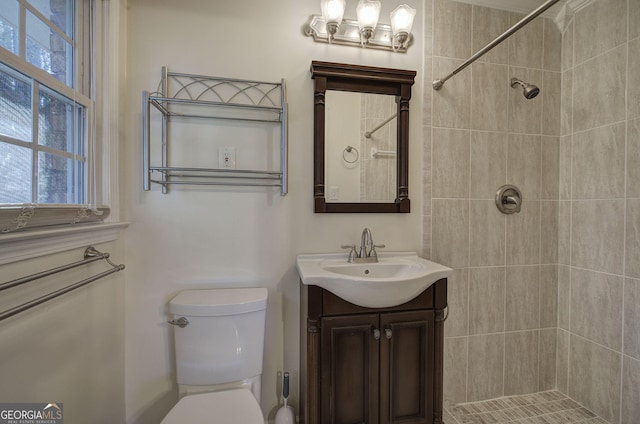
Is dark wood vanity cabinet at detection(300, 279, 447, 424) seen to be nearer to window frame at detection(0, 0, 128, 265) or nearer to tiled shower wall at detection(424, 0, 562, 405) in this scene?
tiled shower wall at detection(424, 0, 562, 405)

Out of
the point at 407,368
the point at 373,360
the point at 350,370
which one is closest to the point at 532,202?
the point at 407,368

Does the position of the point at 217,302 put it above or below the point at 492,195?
below

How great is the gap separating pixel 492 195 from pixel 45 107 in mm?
2132

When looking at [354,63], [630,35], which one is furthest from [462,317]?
[630,35]

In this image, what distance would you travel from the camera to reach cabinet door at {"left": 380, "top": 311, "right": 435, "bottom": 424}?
1.15m

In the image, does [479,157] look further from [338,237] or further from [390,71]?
[338,237]

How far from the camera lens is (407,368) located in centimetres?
119

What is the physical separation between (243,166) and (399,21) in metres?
1.14

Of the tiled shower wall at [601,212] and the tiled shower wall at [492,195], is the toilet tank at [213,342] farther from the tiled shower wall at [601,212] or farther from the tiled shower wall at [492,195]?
the tiled shower wall at [601,212]

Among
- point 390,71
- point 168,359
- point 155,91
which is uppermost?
point 390,71

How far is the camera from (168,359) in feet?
4.33

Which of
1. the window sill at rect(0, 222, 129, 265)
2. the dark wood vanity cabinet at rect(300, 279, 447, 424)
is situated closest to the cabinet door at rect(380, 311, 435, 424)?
the dark wood vanity cabinet at rect(300, 279, 447, 424)

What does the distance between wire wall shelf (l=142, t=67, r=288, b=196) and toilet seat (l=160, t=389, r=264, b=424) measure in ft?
2.97

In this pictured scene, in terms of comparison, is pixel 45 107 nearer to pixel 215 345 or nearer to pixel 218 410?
pixel 215 345
